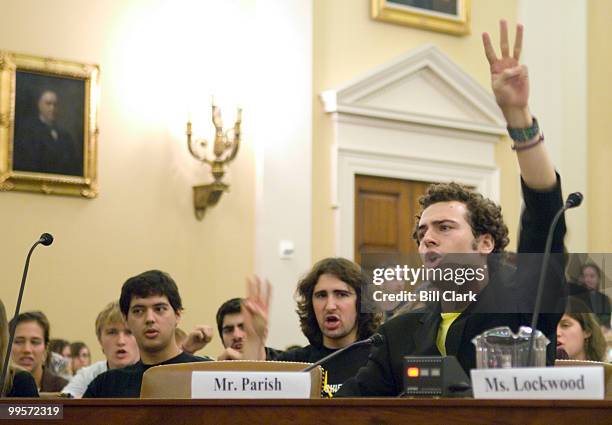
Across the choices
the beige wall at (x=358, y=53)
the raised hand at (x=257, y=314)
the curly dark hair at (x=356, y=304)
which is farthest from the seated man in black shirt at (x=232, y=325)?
A: the beige wall at (x=358, y=53)

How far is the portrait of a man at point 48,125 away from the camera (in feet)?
32.1

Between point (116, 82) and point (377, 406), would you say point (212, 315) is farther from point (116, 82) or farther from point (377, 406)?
point (377, 406)

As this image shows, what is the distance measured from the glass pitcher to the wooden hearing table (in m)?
0.53

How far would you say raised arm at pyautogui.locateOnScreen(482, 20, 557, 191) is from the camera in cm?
376

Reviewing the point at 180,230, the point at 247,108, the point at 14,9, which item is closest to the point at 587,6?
the point at 247,108

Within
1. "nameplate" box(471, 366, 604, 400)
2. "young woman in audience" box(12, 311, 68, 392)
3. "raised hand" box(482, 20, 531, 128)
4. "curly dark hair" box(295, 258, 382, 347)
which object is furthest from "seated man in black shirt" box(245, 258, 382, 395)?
"nameplate" box(471, 366, 604, 400)

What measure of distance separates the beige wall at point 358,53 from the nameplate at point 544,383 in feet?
27.1

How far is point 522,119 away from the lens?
150 inches

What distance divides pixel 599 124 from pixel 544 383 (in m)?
10.6

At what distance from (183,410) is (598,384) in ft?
3.28

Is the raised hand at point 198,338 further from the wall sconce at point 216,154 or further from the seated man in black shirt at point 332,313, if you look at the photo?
the wall sconce at point 216,154

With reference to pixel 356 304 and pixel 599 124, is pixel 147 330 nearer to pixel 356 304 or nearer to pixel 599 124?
pixel 356 304

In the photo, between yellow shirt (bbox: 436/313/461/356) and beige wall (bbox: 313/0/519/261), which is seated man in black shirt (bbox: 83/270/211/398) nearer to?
yellow shirt (bbox: 436/313/461/356)

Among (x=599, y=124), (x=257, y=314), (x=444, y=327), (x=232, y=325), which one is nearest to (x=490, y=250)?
(x=444, y=327)
